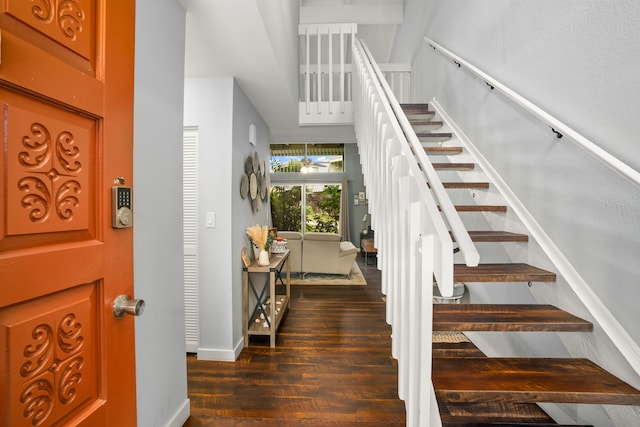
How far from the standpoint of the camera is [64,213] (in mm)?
678

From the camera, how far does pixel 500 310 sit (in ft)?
4.58

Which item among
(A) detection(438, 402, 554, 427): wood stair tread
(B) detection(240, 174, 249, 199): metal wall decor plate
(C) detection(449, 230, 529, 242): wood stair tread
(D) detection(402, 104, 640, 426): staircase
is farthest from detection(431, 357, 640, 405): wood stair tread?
(B) detection(240, 174, 249, 199): metal wall decor plate

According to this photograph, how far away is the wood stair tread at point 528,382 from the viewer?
3.26ft

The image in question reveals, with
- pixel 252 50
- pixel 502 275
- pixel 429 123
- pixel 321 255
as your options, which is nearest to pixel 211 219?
pixel 252 50

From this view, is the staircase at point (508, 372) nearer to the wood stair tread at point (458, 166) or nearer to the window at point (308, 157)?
the wood stair tread at point (458, 166)

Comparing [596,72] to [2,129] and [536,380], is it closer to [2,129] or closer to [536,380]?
[536,380]

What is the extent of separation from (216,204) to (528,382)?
2.28 metres

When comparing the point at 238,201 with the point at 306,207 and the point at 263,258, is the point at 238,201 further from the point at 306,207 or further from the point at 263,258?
the point at 306,207

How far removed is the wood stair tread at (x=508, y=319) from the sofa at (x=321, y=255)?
3.68 metres

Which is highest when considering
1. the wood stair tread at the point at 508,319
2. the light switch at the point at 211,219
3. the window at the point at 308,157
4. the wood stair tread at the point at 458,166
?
the window at the point at 308,157

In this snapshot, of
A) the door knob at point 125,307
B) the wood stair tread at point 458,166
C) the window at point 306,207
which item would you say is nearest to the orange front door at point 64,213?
the door knob at point 125,307

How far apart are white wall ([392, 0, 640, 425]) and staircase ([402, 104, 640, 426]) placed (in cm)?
11

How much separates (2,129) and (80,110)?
0.18 metres

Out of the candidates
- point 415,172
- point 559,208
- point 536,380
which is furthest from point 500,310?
point 415,172
